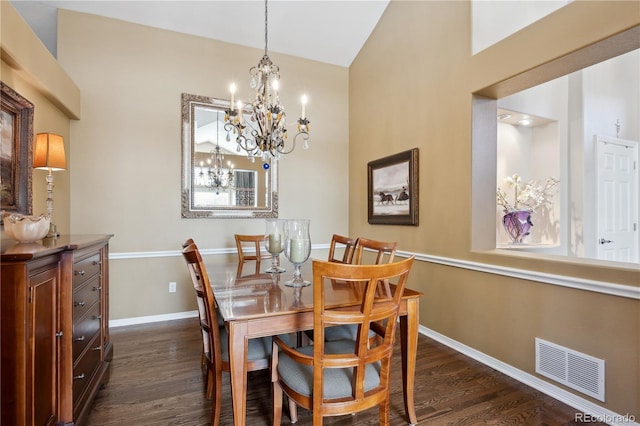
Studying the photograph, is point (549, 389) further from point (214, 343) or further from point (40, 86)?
point (40, 86)

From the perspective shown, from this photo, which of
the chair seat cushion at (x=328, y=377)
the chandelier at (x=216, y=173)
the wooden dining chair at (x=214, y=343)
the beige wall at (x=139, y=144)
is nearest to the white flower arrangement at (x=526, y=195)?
the chair seat cushion at (x=328, y=377)

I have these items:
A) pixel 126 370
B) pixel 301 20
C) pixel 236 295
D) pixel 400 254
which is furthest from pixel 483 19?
pixel 126 370

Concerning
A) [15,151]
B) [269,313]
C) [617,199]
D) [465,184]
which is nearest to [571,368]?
[465,184]

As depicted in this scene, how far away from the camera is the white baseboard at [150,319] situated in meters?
3.38

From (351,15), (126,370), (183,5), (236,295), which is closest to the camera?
(236,295)

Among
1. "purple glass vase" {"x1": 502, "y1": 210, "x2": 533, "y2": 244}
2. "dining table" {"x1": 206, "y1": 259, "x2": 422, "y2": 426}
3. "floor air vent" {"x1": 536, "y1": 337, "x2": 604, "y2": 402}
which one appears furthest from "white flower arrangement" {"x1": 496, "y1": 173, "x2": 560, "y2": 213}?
"dining table" {"x1": 206, "y1": 259, "x2": 422, "y2": 426}

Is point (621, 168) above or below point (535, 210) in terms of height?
above

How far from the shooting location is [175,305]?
3.62 meters

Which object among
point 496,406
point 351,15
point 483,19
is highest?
point 351,15

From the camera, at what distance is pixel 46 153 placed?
223 cm

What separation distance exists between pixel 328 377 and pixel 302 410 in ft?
2.34

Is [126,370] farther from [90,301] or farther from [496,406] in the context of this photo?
[496,406]

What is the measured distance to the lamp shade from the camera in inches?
87.6

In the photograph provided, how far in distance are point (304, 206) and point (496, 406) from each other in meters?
3.00
